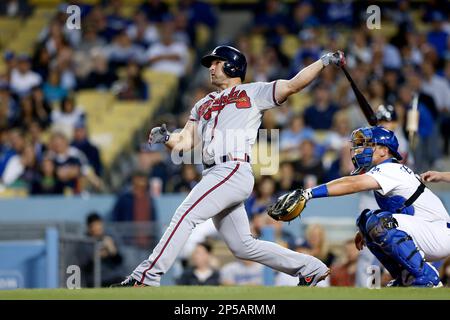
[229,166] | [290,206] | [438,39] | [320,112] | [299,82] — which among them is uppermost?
[438,39]

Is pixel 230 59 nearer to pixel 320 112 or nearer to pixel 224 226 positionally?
pixel 224 226

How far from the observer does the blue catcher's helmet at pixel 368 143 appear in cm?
843

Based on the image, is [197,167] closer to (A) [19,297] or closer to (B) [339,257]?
(B) [339,257]

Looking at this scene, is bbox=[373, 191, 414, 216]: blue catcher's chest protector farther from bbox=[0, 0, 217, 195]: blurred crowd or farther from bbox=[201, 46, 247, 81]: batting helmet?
bbox=[0, 0, 217, 195]: blurred crowd

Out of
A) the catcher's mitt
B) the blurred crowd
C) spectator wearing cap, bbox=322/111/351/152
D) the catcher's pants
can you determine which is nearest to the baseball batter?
the catcher's pants

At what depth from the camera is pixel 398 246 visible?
316 inches

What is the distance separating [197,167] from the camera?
47.9ft

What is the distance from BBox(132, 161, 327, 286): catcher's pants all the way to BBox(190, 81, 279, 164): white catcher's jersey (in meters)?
0.12

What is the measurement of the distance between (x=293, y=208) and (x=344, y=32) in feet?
32.7

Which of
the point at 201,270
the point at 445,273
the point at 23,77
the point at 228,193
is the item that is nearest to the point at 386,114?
the point at 445,273

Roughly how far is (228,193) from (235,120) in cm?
58

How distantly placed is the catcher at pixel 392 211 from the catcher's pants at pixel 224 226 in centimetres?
41

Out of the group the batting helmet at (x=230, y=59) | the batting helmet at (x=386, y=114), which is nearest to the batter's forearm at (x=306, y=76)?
the batting helmet at (x=230, y=59)
